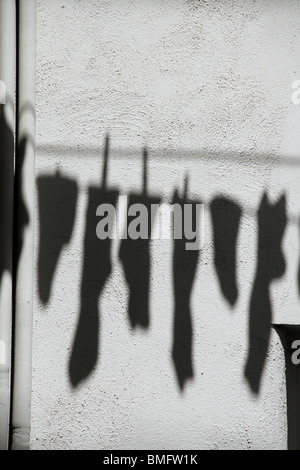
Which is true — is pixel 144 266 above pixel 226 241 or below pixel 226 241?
below

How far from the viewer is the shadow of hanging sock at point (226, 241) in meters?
4.28

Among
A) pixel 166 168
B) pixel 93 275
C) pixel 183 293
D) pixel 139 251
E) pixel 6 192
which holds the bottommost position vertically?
pixel 183 293

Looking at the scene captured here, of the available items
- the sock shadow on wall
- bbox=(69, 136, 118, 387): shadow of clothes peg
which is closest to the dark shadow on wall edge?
bbox=(69, 136, 118, 387): shadow of clothes peg

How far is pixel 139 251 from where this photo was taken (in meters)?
4.30

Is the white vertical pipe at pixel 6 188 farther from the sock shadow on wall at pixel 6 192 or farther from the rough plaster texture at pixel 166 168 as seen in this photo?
the rough plaster texture at pixel 166 168

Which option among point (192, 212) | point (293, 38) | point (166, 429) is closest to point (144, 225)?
point (192, 212)

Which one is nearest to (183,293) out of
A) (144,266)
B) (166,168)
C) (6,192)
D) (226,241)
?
(144,266)

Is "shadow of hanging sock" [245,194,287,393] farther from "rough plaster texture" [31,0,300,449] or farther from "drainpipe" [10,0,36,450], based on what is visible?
"drainpipe" [10,0,36,450]

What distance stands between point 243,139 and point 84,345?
1.69 meters

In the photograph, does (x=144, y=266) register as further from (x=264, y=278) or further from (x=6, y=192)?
(x=6, y=192)

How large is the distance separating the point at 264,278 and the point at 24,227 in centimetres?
158

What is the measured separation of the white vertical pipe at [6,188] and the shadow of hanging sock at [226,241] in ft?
4.34

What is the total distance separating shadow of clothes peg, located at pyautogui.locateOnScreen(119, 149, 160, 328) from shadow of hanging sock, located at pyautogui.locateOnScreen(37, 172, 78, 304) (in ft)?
1.23

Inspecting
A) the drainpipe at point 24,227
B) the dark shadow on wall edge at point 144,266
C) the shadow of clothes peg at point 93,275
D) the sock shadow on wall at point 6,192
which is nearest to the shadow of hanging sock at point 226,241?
the dark shadow on wall edge at point 144,266
